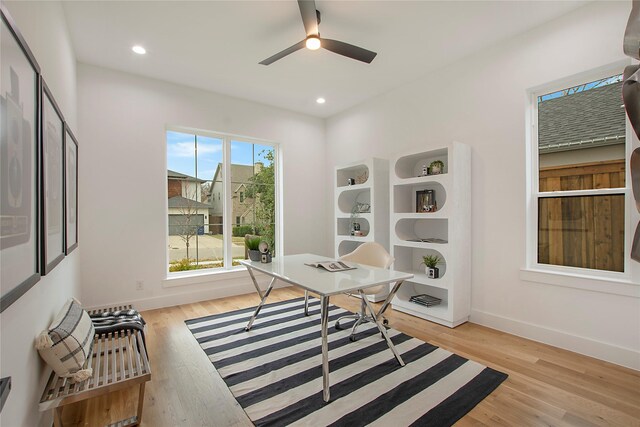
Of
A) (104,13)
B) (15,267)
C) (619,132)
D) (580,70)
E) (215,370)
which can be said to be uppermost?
(104,13)

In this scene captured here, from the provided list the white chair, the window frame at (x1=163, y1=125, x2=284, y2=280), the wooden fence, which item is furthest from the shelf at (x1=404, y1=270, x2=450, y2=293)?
the window frame at (x1=163, y1=125, x2=284, y2=280)

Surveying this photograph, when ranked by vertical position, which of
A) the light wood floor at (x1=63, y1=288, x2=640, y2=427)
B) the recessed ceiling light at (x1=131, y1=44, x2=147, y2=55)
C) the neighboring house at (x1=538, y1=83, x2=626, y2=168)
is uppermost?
the recessed ceiling light at (x1=131, y1=44, x2=147, y2=55)

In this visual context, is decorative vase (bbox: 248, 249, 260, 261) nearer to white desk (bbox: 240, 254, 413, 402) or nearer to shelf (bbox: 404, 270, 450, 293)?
white desk (bbox: 240, 254, 413, 402)

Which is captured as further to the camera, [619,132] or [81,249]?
[81,249]

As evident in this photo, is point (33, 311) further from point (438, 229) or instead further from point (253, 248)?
point (438, 229)

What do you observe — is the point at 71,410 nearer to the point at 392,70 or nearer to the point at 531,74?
the point at 392,70

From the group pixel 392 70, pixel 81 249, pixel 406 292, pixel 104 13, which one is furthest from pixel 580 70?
pixel 81 249

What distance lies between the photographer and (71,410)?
5.85 ft

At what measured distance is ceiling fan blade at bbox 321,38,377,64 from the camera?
243 cm

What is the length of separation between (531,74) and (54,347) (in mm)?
3999

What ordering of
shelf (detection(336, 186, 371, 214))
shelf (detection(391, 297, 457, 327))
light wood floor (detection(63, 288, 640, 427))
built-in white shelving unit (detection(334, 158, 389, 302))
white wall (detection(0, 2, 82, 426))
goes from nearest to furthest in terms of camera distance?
white wall (detection(0, 2, 82, 426)) → light wood floor (detection(63, 288, 640, 427)) → shelf (detection(391, 297, 457, 327)) → built-in white shelving unit (detection(334, 158, 389, 302)) → shelf (detection(336, 186, 371, 214))

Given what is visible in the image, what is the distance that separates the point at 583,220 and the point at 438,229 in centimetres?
130

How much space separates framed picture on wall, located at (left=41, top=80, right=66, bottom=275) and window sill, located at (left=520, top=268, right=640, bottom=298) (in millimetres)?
3518

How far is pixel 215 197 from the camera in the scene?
4.25 metres
